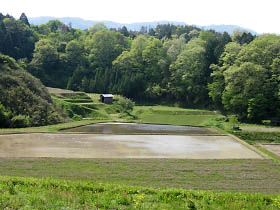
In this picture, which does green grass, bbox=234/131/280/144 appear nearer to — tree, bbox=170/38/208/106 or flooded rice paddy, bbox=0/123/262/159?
flooded rice paddy, bbox=0/123/262/159

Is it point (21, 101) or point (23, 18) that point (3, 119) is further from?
point (23, 18)

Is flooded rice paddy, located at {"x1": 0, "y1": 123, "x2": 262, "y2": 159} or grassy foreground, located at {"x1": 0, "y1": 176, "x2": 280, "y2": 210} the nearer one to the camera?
grassy foreground, located at {"x1": 0, "y1": 176, "x2": 280, "y2": 210}

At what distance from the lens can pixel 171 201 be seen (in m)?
10.2

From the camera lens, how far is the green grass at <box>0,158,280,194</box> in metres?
14.7

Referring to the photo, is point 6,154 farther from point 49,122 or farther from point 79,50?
point 79,50

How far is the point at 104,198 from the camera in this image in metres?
9.85

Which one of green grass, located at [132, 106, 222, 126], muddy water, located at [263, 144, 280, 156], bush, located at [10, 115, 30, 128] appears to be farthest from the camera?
green grass, located at [132, 106, 222, 126]

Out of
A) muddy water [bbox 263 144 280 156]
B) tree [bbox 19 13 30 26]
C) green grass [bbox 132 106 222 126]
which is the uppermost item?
tree [bbox 19 13 30 26]

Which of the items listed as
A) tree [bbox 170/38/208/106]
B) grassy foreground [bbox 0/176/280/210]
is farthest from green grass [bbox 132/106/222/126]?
grassy foreground [bbox 0/176/280/210]

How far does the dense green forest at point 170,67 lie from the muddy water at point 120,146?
61.6 feet

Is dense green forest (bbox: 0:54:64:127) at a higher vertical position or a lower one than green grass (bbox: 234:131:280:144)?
higher

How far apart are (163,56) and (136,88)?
9.34 m

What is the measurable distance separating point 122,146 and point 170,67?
1606 inches

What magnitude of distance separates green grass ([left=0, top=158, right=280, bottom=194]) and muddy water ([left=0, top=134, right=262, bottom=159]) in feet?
5.80
